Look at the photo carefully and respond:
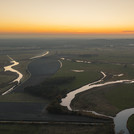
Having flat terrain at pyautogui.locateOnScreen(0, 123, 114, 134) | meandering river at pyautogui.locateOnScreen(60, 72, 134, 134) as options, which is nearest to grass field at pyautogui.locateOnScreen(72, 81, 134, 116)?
meandering river at pyautogui.locateOnScreen(60, 72, 134, 134)

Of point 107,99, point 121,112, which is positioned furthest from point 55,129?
point 107,99

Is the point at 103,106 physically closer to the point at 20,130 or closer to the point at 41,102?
the point at 41,102

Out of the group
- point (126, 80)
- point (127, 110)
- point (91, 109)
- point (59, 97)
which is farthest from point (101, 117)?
point (126, 80)

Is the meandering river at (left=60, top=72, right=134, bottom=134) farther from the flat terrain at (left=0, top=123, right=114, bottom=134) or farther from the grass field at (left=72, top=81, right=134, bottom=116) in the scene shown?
the flat terrain at (left=0, top=123, right=114, bottom=134)

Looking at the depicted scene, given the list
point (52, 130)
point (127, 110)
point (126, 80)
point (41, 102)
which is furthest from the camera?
point (126, 80)

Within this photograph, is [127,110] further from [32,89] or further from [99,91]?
[32,89]

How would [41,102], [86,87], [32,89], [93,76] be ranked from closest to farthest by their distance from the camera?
[41,102] < [32,89] < [86,87] < [93,76]

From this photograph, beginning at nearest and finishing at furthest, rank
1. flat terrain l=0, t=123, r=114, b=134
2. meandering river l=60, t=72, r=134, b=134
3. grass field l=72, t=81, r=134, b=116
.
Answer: flat terrain l=0, t=123, r=114, b=134, meandering river l=60, t=72, r=134, b=134, grass field l=72, t=81, r=134, b=116

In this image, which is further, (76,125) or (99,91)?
(99,91)

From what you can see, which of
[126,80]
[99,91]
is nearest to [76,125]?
[99,91]

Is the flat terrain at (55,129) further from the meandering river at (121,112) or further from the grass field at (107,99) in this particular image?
the grass field at (107,99)
